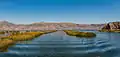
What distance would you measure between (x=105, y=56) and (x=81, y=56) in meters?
3.49

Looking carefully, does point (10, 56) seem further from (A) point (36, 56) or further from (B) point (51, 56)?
(B) point (51, 56)

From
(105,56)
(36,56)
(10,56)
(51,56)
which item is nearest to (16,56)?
(10,56)

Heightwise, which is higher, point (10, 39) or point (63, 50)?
point (10, 39)

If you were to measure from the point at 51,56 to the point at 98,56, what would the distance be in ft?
22.2

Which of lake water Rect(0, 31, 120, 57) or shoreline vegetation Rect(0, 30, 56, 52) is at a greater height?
shoreline vegetation Rect(0, 30, 56, 52)

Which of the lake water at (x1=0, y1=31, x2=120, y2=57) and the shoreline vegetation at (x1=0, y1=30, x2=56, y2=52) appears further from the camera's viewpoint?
the shoreline vegetation at (x1=0, y1=30, x2=56, y2=52)

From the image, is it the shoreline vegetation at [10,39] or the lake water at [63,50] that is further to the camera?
the shoreline vegetation at [10,39]

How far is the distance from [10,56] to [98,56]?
41.8 feet

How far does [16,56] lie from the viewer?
107 feet

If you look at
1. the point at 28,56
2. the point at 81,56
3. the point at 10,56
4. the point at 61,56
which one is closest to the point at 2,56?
the point at 10,56

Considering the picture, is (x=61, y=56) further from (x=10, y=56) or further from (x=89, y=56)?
(x=10, y=56)

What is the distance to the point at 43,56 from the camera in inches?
1266

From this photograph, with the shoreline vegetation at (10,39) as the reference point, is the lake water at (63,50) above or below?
below

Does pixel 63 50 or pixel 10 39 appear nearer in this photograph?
pixel 63 50
